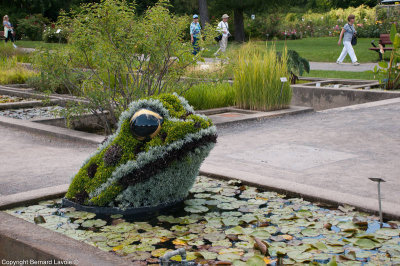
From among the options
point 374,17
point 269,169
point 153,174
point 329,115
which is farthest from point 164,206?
point 374,17

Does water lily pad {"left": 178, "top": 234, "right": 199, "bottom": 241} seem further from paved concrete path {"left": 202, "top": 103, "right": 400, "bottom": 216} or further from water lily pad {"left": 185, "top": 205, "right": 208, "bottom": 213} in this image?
paved concrete path {"left": 202, "top": 103, "right": 400, "bottom": 216}

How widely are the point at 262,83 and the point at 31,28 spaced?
115 feet

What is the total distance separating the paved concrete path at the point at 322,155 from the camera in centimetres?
512

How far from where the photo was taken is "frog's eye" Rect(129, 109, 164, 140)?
4.14 metres

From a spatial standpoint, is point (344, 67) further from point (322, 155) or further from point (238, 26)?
point (238, 26)

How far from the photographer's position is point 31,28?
41.6m

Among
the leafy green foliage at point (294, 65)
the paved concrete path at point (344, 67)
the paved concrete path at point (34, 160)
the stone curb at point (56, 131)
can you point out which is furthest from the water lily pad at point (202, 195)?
the paved concrete path at point (344, 67)

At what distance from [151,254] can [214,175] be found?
200 cm

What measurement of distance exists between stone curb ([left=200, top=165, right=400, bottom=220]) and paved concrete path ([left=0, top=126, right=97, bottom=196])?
167cm

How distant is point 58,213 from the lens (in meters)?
4.52

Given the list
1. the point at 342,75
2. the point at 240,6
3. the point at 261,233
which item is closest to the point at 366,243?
the point at 261,233

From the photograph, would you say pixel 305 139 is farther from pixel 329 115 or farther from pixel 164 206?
pixel 164 206

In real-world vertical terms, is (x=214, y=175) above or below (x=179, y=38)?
below

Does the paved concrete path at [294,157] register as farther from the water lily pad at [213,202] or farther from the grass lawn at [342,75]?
the grass lawn at [342,75]
